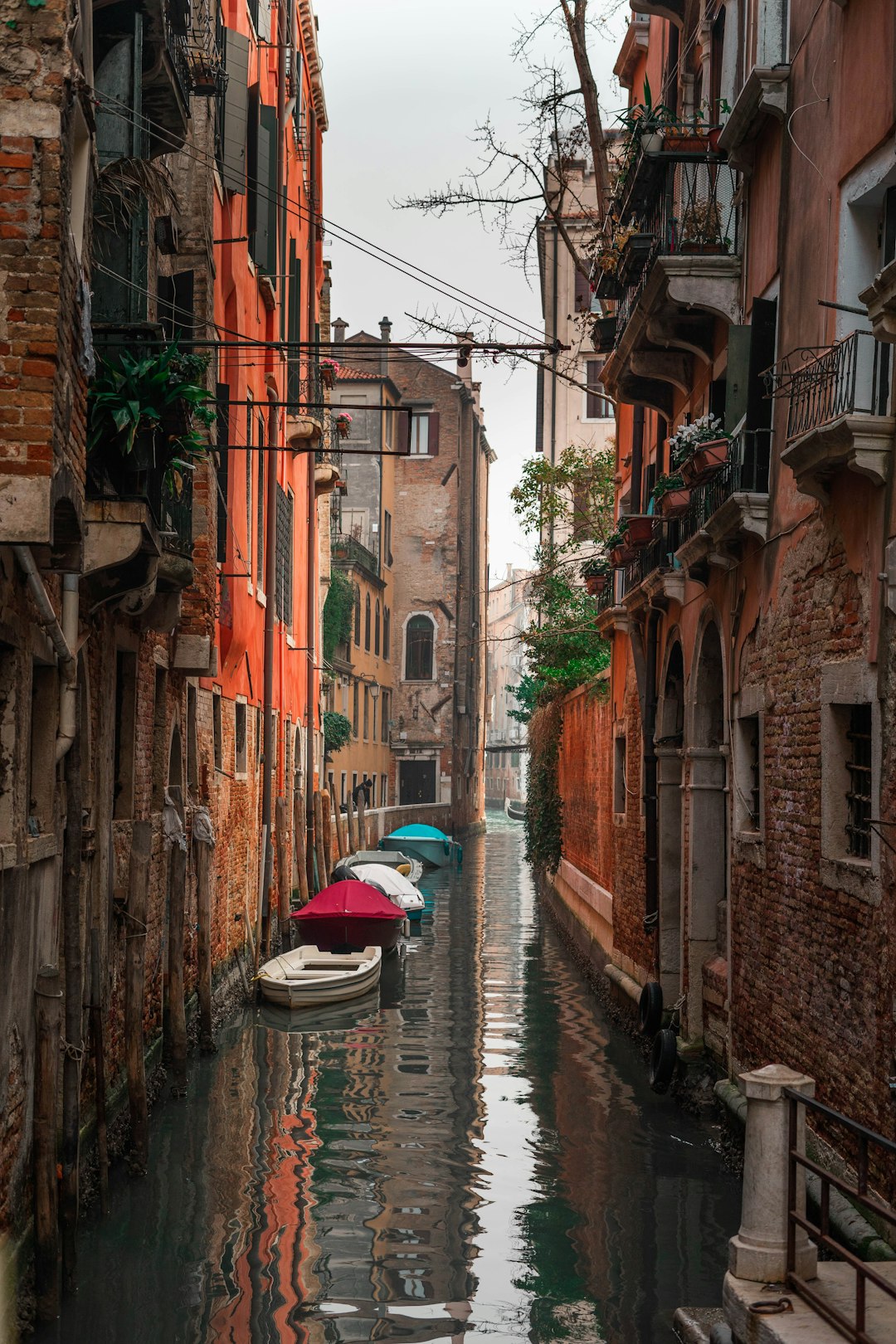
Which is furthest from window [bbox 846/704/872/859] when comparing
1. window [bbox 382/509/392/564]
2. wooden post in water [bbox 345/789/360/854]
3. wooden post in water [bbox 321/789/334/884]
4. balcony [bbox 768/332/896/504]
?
window [bbox 382/509/392/564]

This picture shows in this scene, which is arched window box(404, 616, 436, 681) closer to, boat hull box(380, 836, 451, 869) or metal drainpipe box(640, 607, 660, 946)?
boat hull box(380, 836, 451, 869)

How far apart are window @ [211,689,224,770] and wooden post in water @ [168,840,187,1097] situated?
326cm

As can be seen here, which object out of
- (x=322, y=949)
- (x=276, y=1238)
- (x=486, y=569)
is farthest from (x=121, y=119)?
(x=486, y=569)

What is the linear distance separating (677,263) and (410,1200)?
5.88 m

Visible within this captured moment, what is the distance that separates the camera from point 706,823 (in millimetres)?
10773

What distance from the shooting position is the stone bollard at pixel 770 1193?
5129 mm

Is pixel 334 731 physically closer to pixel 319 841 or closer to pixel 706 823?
pixel 319 841

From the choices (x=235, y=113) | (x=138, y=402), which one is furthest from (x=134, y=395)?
(x=235, y=113)

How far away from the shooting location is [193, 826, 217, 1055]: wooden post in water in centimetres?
1184

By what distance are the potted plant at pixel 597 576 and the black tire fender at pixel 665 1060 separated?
5826 millimetres

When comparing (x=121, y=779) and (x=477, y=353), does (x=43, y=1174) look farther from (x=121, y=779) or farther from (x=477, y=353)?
(x=477, y=353)

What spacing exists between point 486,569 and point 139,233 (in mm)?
45256

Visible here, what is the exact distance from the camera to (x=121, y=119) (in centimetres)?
786

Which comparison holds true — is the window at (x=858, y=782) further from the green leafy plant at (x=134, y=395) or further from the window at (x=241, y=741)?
the window at (x=241, y=741)
